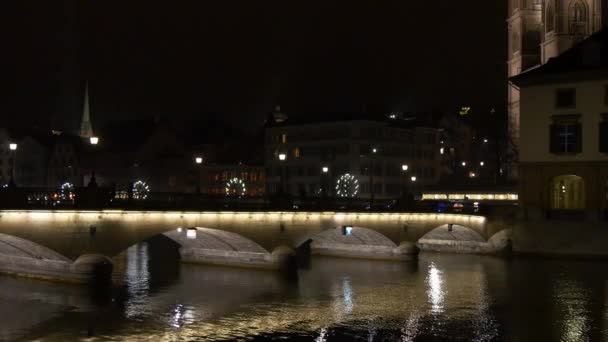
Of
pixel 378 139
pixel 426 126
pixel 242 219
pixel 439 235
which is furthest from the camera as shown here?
pixel 426 126

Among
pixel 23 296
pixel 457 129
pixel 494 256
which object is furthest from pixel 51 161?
pixel 23 296


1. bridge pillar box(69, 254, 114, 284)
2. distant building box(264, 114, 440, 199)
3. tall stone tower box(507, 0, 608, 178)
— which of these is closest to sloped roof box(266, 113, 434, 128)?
distant building box(264, 114, 440, 199)

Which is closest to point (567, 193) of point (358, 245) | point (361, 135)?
point (358, 245)

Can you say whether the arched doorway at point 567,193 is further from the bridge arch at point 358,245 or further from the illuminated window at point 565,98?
the bridge arch at point 358,245

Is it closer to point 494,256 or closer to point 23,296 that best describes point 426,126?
point 494,256

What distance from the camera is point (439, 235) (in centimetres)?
8181

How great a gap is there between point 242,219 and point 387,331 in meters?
21.5

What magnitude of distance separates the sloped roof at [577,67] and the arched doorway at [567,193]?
8499mm

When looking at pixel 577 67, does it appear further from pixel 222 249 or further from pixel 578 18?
pixel 578 18

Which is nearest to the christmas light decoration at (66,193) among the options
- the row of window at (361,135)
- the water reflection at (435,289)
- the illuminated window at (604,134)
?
the water reflection at (435,289)

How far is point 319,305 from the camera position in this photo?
157ft

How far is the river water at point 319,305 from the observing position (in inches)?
1561

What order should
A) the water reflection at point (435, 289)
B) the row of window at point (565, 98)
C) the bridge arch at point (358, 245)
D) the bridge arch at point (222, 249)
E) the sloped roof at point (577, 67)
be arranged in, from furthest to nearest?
the row of window at point (565, 98) → the sloped roof at point (577, 67) → the bridge arch at point (358, 245) → the bridge arch at point (222, 249) → the water reflection at point (435, 289)

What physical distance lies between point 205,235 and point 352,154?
2404 inches
